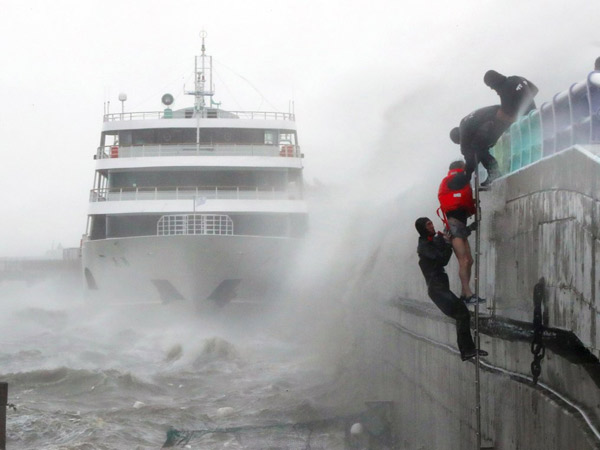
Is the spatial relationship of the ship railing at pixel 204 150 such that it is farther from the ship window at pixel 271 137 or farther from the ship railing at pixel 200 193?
the ship railing at pixel 200 193

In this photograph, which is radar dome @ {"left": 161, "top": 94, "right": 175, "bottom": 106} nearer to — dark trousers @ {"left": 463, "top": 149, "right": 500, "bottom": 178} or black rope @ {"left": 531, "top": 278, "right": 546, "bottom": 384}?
dark trousers @ {"left": 463, "top": 149, "right": 500, "bottom": 178}

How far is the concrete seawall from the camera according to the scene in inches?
200

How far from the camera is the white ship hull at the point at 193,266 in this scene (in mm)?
22719

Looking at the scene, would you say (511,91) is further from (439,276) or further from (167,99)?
(167,99)

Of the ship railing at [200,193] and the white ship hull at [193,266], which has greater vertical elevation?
the ship railing at [200,193]

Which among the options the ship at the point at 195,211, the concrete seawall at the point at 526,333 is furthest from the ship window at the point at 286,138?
the concrete seawall at the point at 526,333

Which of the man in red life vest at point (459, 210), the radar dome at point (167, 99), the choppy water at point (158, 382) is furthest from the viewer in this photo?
the radar dome at point (167, 99)

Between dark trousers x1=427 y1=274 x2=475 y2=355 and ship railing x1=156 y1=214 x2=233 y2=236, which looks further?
ship railing x1=156 y1=214 x2=233 y2=236

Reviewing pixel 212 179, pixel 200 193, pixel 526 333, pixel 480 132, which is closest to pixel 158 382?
pixel 200 193

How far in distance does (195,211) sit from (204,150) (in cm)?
247

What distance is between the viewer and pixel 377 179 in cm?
2381

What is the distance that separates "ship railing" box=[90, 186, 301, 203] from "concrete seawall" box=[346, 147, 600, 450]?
13749 mm

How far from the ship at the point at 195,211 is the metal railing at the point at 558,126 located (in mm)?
15432

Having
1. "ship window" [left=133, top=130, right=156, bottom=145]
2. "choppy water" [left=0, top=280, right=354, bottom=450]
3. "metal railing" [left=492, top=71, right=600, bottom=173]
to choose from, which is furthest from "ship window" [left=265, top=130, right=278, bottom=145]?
"metal railing" [left=492, top=71, right=600, bottom=173]
